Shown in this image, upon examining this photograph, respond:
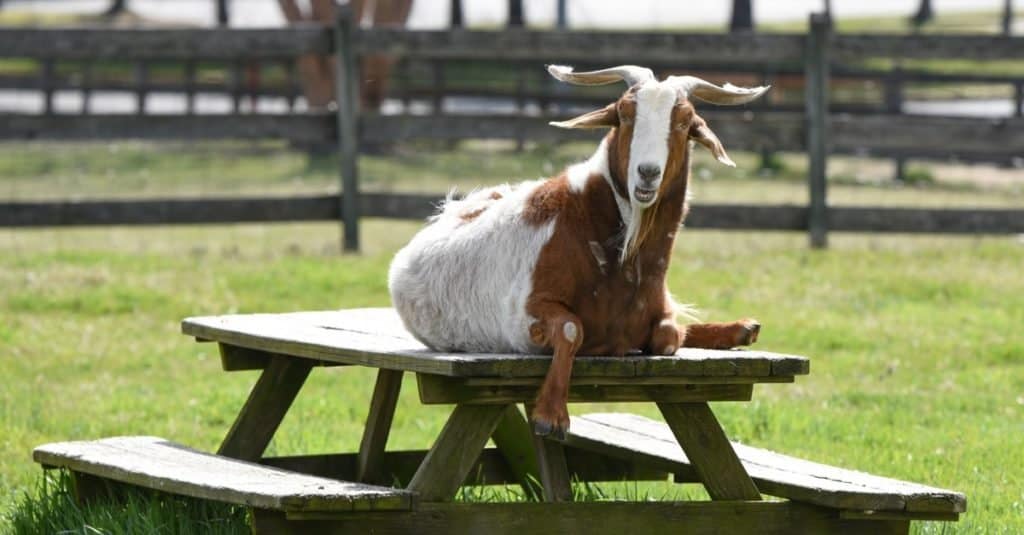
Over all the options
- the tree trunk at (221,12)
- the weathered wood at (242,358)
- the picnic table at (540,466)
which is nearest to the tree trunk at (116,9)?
the tree trunk at (221,12)

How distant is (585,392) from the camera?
5.20 m

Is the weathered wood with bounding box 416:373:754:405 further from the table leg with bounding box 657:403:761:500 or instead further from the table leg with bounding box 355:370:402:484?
the table leg with bounding box 355:370:402:484

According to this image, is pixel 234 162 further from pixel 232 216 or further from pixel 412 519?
pixel 412 519

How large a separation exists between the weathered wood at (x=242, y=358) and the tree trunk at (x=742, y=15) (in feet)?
119

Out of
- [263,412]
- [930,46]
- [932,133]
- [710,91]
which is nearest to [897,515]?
[710,91]

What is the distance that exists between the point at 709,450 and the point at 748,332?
403 millimetres

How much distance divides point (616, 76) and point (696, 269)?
786 centimetres

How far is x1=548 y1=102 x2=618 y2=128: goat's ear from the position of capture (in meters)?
4.97

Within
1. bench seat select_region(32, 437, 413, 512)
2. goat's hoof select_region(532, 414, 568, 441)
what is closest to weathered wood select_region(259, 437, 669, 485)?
bench seat select_region(32, 437, 413, 512)

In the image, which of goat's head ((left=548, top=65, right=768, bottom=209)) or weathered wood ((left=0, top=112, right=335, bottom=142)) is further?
weathered wood ((left=0, top=112, right=335, bottom=142))

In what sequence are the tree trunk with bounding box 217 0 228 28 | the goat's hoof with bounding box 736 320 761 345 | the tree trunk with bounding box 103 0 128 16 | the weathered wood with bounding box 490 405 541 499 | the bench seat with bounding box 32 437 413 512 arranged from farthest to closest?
Answer: the tree trunk with bounding box 103 0 128 16, the tree trunk with bounding box 217 0 228 28, the weathered wood with bounding box 490 405 541 499, the goat's hoof with bounding box 736 320 761 345, the bench seat with bounding box 32 437 413 512

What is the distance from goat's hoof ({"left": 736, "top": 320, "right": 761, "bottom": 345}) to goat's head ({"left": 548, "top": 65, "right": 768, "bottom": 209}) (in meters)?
0.62

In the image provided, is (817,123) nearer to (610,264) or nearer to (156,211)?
(156,211)

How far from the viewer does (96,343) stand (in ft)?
33.8
